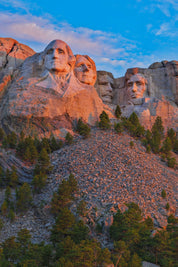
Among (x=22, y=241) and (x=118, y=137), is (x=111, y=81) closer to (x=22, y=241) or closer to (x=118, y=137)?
(x=118, y=137)

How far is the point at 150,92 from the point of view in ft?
138

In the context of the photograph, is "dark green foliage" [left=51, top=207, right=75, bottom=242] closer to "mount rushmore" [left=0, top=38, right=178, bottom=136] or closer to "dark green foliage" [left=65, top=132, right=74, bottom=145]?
"dark green foliage" [left=65, top=132, right=74, bottom=145]

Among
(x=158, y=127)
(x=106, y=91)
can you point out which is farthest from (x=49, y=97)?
(x=158, y=127)

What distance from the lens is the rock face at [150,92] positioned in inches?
1572

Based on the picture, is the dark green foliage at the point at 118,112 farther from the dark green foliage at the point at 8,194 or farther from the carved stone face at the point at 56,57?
the dark green foliage at the point at 8,194

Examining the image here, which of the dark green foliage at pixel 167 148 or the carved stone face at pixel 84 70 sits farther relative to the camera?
the carved stone face at pixel 84 70

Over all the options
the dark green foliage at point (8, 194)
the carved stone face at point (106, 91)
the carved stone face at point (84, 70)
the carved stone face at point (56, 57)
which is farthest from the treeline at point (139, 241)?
the carved stone face at point (106, 91)

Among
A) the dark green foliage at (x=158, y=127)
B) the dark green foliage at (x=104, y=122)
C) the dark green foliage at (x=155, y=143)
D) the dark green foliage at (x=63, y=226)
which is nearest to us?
the dark green foliage at (x=63, y=226)

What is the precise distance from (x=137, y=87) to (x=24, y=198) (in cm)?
2037

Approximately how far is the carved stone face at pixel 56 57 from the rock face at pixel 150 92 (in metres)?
6.97

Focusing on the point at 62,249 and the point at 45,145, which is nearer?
the point at 62,249

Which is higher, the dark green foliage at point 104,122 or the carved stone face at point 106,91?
the carved stone face at point 106,91

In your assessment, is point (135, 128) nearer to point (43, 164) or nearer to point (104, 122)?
point (104, 122)

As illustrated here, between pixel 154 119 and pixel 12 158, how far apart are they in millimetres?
15476
